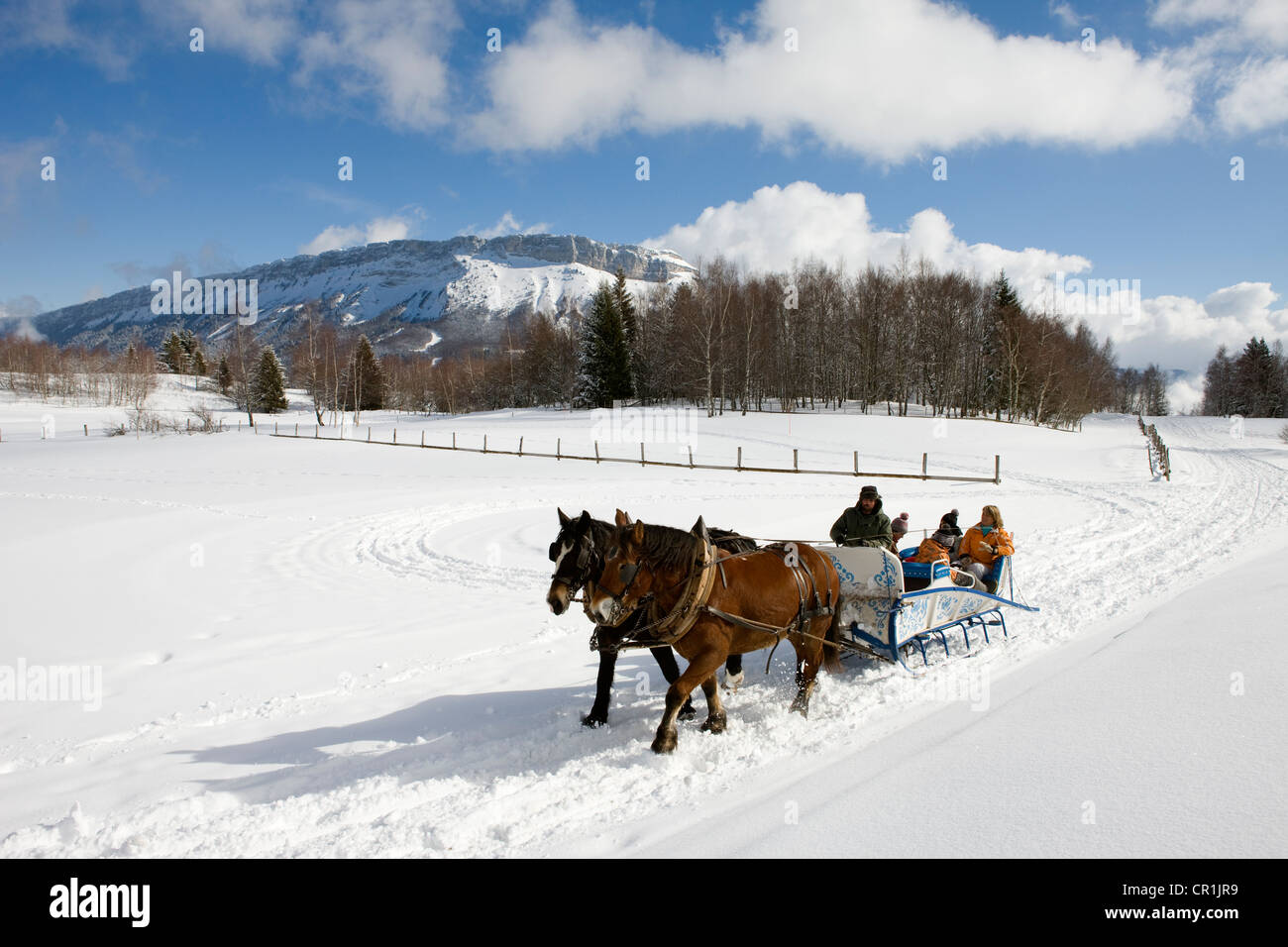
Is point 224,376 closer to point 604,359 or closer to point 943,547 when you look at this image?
point 604,359

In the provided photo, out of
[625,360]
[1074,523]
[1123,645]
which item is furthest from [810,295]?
[1123,645]

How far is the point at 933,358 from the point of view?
50281 millimetres

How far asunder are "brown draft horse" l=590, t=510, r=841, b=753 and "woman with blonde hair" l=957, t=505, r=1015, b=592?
9.64ft

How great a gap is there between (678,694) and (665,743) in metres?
0.31

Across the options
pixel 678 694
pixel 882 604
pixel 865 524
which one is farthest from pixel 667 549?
pixel 865 524

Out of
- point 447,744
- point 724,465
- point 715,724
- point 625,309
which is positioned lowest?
point 447,744

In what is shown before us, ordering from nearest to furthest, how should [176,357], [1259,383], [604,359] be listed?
[604,359] < [1259,383] < [176,357]

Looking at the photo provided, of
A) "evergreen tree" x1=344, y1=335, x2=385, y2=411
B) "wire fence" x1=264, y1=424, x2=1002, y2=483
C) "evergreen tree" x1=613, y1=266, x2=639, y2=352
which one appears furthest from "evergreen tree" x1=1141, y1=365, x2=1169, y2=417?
"evergreen tree" x1=344, y1=335, x2=385, y2=411

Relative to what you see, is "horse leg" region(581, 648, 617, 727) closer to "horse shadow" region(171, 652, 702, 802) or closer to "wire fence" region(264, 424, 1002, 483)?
"horse shadow" region(171, 652, 702, 802)

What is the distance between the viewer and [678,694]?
4.18 meters

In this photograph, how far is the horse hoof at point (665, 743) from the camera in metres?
4.10
